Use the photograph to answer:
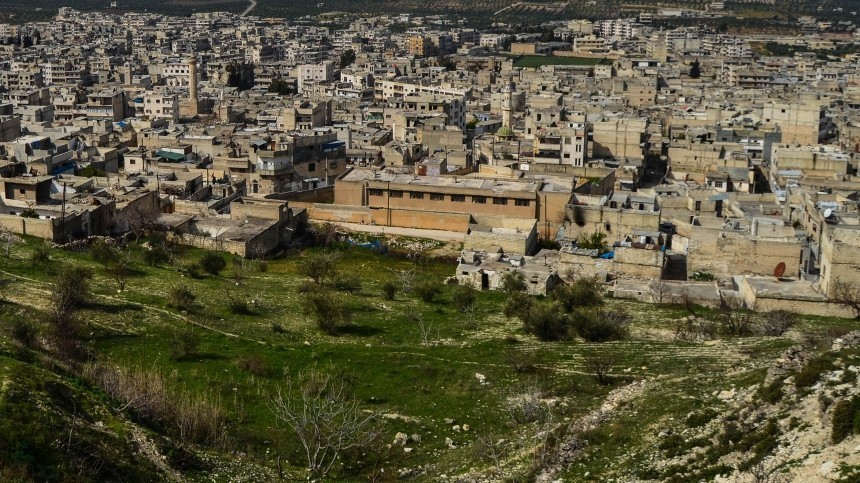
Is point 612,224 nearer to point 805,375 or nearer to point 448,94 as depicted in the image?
point 805,375

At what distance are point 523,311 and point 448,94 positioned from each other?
115ft

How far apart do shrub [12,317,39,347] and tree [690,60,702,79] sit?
57.7m

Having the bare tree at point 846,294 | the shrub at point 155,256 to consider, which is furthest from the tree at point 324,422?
the bare tree at point 846,294

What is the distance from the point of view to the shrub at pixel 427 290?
1928cm

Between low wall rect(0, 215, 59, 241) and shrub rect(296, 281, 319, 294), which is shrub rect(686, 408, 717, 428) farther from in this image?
low wall rect(0, 215, 59, 241)

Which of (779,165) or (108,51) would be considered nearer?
(779,165)

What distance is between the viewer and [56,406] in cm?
983

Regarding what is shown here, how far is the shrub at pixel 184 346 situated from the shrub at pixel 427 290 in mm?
5799

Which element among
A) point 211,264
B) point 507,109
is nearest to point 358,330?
point 211,264

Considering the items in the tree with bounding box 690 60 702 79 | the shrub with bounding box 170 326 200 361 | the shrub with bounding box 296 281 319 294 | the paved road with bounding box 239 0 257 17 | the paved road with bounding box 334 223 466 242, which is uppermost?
the paved road with bounding box 239 0 257 17

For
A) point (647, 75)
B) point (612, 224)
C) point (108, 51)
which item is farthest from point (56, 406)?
point (108, 51)

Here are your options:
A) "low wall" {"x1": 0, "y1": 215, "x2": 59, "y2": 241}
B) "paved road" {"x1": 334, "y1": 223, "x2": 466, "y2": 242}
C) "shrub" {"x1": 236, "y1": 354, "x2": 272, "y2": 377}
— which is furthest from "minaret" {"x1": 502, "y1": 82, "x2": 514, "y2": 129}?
"shrub" {"x1": 236, "y1": 354, "x2": 272, "y2": 377}

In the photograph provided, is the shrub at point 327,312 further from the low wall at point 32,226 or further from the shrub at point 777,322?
the low wall at point 32,226

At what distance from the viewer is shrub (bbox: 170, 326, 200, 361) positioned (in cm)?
1391
